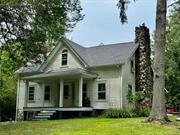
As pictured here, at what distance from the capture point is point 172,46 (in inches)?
1535

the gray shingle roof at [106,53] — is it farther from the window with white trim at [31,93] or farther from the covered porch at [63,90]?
the window with white trim at [31,93]

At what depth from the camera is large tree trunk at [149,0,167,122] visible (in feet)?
43.2

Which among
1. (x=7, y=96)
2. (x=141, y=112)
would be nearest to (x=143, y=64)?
(x=141, y=112)

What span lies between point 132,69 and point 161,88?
513 inches

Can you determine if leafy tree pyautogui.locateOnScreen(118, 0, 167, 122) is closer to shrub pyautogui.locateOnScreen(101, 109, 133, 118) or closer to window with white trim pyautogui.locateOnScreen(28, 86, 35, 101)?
shrub pyautogui.locateOnScreen(101, 109, 133, 118)

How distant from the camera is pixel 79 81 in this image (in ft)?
79.9

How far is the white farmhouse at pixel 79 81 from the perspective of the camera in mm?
24031

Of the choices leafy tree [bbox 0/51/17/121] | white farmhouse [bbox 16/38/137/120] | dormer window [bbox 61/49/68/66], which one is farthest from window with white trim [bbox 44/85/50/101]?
leafy tree [bbox 0/51/17/121]

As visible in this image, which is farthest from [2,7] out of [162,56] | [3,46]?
[162,56]

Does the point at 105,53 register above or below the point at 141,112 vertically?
above

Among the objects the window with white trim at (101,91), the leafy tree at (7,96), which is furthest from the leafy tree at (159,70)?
the leafy tree at (7,96)

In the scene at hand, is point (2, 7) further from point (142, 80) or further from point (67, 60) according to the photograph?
point (142, 80)

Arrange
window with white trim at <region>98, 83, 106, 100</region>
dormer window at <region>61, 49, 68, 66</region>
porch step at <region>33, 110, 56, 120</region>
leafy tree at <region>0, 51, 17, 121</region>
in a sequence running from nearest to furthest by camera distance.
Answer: porch step at <region>33, 110, 56, 120</region>
window with white trim at <region>98, 83, 106, 100</region>
dormer window at <region>61, 49, 68, 66</region>
leafy tree at <region>0, 51, 17, 121</region>

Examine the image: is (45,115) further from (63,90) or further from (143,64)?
(143,64)
